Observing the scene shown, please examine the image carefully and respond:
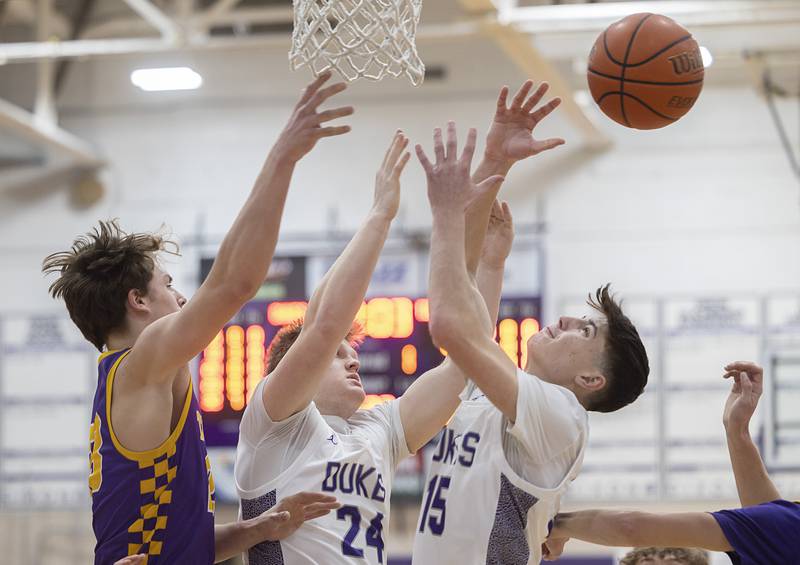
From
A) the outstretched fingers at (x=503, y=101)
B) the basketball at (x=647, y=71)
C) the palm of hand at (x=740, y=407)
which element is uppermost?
the basketball at (x=647, y=71)

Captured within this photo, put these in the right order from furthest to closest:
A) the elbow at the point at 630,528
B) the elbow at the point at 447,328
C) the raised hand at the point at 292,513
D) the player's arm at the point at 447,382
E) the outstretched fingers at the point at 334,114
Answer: the player's arm at the point at 447,382, the raised hand at the point at 292,513, the elbow at the point at 630,528, the elbow at the point at 447,328, the outstretched fingers at the point at 334,114

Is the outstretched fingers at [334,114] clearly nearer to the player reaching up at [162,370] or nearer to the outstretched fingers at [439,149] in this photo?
the player reaching up at [162,370]

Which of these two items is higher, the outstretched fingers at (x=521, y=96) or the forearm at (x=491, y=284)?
the outstretched fingers at (x=521, y=96)

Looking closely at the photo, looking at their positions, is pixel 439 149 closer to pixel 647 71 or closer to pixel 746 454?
pixel 647 71

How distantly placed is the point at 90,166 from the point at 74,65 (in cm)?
107

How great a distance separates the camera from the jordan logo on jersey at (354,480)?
11.2ft

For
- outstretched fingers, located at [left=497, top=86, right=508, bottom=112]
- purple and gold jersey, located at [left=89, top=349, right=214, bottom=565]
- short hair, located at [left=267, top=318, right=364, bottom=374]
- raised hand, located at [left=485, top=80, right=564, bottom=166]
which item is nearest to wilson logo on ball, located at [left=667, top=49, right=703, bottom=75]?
raised hand, located at [left=485, top=80, right=564, bottom=166]

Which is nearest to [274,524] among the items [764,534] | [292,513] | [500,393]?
[292,513]

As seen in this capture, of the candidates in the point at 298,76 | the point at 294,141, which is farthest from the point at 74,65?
the point at 294,141

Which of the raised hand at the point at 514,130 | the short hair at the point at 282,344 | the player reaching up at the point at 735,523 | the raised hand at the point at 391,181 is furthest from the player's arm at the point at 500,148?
the player reaching up at the point at 735,523

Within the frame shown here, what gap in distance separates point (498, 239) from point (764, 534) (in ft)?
4.29

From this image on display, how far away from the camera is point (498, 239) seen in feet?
12.5

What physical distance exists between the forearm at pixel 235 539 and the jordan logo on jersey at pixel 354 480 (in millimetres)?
256

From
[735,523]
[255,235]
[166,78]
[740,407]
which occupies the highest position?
[166,78]
